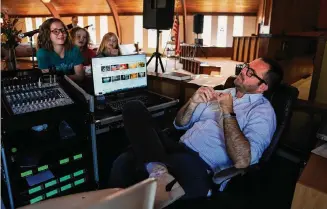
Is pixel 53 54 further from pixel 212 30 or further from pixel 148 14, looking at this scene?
pixel 212 30

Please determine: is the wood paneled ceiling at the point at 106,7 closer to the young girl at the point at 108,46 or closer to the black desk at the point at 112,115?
the young girl at the point at 108,46

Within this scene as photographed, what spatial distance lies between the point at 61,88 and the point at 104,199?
1.53m

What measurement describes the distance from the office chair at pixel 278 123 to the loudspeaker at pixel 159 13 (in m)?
2.39

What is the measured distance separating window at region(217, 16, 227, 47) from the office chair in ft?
35.6

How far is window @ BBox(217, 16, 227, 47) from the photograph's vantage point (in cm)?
1205

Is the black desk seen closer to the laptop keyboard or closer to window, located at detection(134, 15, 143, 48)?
the laptop keyboard

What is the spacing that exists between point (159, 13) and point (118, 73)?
71.2 inches

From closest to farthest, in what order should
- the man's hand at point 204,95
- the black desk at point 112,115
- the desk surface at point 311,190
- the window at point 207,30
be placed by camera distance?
the desk surface at point 311,190 → the man's hand at point 204,95 → the black desk at point 112,115 → the window at point 207,30

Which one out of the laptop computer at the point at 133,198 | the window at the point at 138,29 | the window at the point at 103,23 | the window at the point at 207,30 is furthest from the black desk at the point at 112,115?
the window at the point at 103,23

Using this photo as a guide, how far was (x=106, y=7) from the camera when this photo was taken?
1272 centimetres

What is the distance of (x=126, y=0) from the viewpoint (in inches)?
471

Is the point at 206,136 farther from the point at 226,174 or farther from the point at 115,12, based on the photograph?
the point at 115,12

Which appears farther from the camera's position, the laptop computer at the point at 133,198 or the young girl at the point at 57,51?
the young girl at the point at 57,51

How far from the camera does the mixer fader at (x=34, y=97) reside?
5.61 feet
